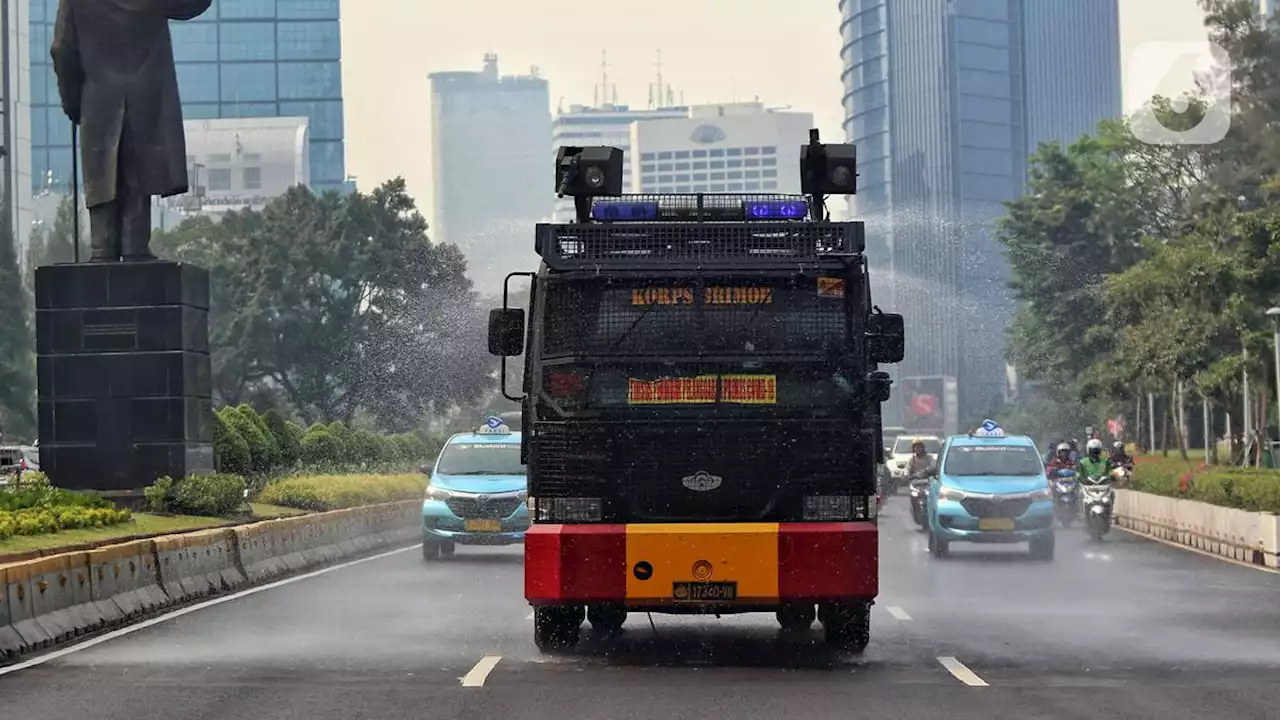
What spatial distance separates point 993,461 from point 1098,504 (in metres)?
4.15

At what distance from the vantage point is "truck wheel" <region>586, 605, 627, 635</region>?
18.1 m

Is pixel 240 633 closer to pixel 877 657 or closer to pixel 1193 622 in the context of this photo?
pixel 877 657

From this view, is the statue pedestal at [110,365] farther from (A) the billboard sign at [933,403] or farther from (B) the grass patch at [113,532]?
(A) the billboard sign at [933,403]

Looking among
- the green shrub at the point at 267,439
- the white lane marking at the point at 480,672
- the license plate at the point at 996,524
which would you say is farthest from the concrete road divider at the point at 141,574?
the license plate at the point at 996,524

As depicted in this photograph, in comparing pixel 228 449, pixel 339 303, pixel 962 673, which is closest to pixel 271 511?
pixel 228 449

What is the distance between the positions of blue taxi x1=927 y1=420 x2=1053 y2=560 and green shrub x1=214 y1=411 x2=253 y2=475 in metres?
12.5

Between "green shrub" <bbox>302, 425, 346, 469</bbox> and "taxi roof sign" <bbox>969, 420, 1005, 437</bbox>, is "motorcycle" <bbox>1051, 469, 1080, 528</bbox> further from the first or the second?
"green shrub" <bbox>302, 425, 346, 469</bbox>

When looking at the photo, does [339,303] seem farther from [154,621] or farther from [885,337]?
[885,337]

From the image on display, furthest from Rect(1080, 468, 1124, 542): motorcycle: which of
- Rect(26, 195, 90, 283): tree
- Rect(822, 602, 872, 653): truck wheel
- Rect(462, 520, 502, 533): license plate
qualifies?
Rect(26, 195, 90, 283): tree

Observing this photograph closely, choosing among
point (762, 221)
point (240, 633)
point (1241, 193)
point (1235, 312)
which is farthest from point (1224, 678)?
point (1241, 193)

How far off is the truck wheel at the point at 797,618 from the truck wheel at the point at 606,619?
130cm

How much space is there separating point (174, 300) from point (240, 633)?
13.8m

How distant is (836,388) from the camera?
52.1 ft

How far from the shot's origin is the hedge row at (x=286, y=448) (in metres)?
38.8
